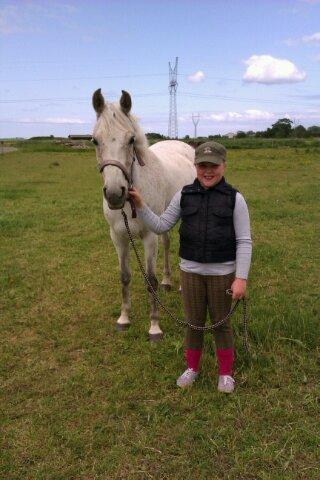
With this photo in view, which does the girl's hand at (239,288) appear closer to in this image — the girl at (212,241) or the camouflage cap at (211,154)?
the girl at (212,241)

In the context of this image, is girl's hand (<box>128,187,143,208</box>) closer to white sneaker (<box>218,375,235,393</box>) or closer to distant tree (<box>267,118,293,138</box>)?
white sneaker (<box>218,375,235,393</box>)

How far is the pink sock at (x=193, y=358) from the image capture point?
3.33 m

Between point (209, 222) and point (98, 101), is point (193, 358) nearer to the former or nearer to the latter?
point (209, 222)

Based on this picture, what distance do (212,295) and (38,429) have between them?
1523 mm

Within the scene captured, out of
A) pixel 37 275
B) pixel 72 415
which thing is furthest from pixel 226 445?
pixel 37 275

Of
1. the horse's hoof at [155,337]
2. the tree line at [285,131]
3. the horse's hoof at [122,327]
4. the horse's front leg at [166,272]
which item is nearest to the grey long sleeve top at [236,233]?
the horse's hoof at [155,337]

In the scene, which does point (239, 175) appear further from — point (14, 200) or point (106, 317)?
point (106, 317)

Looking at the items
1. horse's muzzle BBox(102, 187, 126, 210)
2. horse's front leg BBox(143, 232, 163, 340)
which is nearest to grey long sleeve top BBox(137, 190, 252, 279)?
horse's muzzle BBox(102, 187, 126, 210)

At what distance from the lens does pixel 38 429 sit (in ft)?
9.30

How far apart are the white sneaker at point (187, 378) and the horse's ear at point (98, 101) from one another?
7.14 feet

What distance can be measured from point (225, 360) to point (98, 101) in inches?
87.9

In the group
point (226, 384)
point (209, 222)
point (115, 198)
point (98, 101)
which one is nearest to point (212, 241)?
point (209, 222)

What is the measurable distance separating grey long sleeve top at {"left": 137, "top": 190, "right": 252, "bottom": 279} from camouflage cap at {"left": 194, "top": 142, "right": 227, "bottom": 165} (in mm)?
277

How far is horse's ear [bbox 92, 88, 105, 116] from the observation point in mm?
3162
